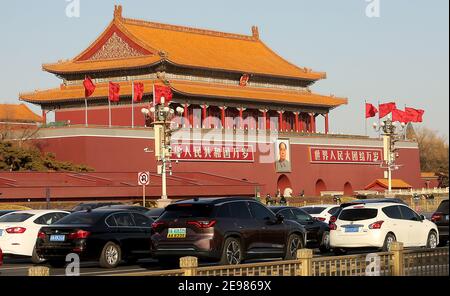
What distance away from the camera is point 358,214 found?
22266 mm

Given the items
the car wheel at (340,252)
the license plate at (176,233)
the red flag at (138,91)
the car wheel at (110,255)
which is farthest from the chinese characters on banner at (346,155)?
the license plate at (176,233)

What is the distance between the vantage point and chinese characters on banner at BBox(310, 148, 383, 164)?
76.4 meters

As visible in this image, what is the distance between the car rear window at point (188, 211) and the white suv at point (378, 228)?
4.74 m

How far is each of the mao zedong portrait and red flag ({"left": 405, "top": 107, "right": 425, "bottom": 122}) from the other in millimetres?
10183

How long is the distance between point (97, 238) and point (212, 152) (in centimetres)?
4692

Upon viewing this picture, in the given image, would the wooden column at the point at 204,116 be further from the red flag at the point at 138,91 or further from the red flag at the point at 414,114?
the red flag at the point at 414,114

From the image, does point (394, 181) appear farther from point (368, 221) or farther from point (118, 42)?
point (368, 221)

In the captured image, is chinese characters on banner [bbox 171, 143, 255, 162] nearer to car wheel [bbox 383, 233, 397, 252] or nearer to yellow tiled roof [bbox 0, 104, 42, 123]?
yellow tiled roof [bbox 0, 104, 42, 123]

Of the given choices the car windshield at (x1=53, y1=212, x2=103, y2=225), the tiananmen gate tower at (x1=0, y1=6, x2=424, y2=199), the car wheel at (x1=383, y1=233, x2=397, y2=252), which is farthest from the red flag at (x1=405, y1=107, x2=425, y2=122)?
the car windshield at (x1=53, y1=212, x2=103, y2=225)

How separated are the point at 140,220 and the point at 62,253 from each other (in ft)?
7.21

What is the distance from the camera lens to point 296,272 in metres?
13.7

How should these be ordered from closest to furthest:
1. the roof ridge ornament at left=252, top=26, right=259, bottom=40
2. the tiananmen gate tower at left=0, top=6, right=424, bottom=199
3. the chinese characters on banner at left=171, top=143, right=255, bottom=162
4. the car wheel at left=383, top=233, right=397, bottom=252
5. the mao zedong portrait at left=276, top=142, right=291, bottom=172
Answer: the car wheel at left=383, top=233, right=397, bottom=252
the tiananmen gate tower at left=0, top=6, right=424, bottom=199
the chinese characters on banner at left=171, top=143, right=255, bottom=162
the mao zedong portrait at left=276, top=142, right=291, bottom=172
the roof ridge ornament at left=252, top=26, right=259, bottom=40

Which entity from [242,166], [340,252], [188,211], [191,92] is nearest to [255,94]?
[191,92]

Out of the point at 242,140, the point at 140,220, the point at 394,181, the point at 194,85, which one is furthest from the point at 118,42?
the point at 140,220
